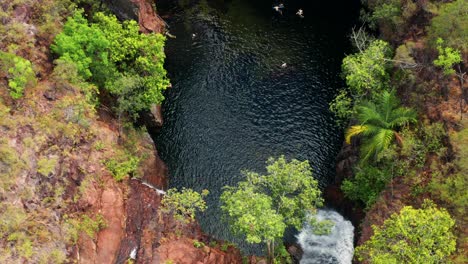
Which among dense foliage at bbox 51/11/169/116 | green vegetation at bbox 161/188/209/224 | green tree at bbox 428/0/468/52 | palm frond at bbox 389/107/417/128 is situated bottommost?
green vegetation at bbox 161/188/209/224

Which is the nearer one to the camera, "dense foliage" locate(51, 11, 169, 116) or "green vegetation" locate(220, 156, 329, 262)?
"green vegetation" locate(220, 156, 329, 262)

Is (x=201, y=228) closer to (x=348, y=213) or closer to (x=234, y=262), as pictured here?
(x=234, y=262)

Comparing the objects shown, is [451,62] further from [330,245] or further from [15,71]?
[15,71]

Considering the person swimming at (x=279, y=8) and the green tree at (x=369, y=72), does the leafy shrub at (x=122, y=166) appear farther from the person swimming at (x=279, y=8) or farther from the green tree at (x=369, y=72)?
the person swimming at (x=279, y=8)

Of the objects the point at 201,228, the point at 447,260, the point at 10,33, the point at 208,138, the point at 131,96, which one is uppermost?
the point at 10,33

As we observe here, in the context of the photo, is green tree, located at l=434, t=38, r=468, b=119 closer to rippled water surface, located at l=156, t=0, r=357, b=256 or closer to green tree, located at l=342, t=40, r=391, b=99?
green tree, located at l=342, t=40, r=391, b=99

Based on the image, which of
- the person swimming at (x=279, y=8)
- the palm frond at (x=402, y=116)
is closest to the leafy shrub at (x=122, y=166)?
the palm frond at (x=402, y=116)

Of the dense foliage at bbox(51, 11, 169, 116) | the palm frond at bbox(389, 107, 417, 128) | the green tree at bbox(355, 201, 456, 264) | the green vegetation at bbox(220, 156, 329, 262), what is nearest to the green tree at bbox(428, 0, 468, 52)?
the palm frond at bbox(389, 107, 417, 128)

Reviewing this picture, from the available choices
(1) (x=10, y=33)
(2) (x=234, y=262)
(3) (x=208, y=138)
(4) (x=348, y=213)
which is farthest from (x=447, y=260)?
(1) (x=10, y=33)
